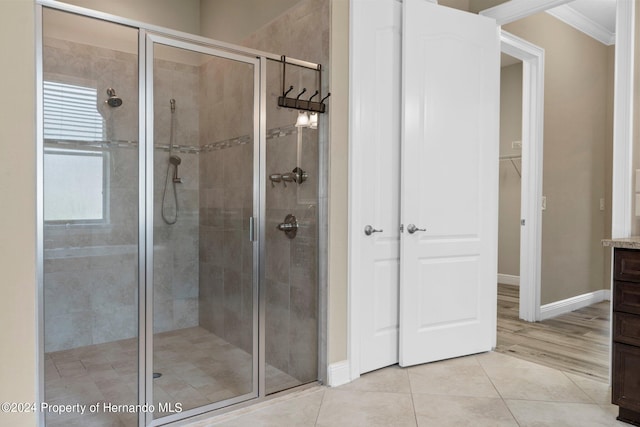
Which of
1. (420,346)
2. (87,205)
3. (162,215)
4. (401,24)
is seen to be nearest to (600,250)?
(420,346)

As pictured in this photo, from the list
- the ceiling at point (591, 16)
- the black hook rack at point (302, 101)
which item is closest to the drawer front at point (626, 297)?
the black hook rack at point (302, 101)

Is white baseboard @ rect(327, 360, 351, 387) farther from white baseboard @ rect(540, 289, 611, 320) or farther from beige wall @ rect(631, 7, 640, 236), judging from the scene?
white baseboard @ rect(540, 289, 611, 320)

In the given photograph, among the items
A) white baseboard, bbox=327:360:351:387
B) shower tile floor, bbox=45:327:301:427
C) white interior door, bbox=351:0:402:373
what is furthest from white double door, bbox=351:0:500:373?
shower tile floor, bbox=45:327:301:427

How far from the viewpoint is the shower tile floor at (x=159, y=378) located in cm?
207

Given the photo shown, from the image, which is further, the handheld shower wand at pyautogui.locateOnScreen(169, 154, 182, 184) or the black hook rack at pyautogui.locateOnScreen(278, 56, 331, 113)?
the black hook rack at pyautogui.locateOnScreen(278, 56, 331, 113)

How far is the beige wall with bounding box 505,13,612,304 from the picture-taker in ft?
13.7

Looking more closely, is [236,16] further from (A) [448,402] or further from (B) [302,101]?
(A) [448,402]

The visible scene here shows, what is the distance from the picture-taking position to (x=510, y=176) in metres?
6.05

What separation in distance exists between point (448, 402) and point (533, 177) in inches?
96.8

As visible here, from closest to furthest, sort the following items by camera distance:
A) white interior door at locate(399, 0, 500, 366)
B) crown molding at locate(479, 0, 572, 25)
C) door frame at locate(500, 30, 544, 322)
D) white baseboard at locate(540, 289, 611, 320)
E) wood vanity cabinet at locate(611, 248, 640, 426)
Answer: wood vanity cabinet at locate(611, 248, 640, 426)
white interior door at locate(399, 0, 500, 366)
crown molding at locate(479, 0, 572, 25)
door frame at locate(500, 30, 544, 322)
white baseboard at locate(540, 289, 611, 320)

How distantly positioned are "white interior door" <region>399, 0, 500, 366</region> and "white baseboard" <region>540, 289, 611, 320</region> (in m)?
1.33

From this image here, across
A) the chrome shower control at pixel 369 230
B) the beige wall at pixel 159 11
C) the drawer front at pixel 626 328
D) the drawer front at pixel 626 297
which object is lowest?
the drawer front at pixel 626 328

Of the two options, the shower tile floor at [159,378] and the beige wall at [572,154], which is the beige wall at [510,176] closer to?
the beige wall at [572,154]

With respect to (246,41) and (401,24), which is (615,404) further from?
(246,41)
